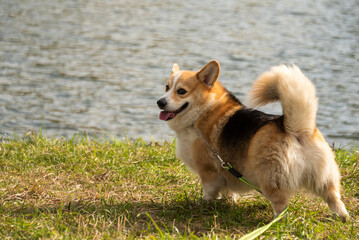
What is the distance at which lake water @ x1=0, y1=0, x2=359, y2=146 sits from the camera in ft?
31.0

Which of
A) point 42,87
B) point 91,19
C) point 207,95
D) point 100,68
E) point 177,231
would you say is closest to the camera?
point 177,231

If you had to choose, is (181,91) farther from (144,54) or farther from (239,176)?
(144,54)

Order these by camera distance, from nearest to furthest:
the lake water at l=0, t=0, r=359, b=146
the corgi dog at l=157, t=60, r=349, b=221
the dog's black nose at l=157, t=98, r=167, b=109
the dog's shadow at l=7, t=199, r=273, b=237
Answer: the corgi dog at l=157, t=60, r=349, b=221 < the dog's shadow at l=7, t=199, r=273, b=237 < the dog's black nose at l=157, t=98, r=167, b=109 < the lake water at l=0, t=0, r=359, b=146

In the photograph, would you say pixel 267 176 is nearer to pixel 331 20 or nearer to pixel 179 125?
pixel 179 125

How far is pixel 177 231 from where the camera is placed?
3777mm

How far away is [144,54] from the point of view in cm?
1380

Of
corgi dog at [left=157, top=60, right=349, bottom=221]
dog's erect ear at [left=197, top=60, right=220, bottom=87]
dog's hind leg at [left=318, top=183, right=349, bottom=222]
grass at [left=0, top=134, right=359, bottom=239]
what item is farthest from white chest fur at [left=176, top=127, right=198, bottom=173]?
dog's hind leg at [left=318, top=183, right=349, bottom=222]

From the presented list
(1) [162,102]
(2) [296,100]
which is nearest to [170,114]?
(1) [162,102]

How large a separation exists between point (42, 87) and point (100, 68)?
78.3 inches

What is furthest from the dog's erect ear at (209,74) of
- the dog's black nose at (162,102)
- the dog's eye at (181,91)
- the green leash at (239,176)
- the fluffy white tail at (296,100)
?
the fluffy white tail at (296,100)

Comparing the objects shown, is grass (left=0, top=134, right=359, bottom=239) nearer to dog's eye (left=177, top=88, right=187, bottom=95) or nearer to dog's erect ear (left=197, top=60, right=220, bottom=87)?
dog's eye (left=177, top=88, right=187, bottom=95)

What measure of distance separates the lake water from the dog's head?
2979mm

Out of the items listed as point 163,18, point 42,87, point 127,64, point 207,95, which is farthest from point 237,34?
point 207,95

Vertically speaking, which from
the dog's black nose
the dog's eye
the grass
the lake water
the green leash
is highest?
the dog's eye
